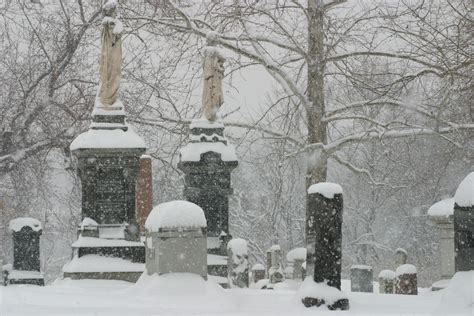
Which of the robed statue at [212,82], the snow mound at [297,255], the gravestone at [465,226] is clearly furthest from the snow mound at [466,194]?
the snow mound at [297,255]

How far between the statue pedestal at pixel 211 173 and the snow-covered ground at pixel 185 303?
398 centimetres

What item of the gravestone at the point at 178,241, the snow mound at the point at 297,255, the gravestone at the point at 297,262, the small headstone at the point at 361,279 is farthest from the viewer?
the small headstone at the point at 361,279

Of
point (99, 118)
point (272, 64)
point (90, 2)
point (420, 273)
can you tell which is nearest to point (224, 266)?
point (99, 118)

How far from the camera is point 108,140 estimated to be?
13.8 meters

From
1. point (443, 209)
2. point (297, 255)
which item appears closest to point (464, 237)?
point (443, 209)

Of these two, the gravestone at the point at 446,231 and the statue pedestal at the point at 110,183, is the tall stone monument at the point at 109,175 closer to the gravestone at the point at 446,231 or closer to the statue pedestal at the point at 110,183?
the statue pedestal at the point at 110,183

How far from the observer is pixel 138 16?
64.5 feet

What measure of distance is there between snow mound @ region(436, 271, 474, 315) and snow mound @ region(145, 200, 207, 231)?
3.17m

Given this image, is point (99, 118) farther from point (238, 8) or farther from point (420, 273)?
point (420, 273)

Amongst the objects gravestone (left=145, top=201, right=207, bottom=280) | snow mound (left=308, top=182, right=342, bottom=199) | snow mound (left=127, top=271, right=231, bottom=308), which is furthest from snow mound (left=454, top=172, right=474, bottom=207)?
gravestone (left=145, top=201, right=207, bottom=280)

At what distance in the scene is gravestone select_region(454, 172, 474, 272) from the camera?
8.73 meters

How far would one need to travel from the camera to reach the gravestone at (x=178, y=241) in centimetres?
992

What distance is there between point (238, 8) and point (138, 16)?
2725mm

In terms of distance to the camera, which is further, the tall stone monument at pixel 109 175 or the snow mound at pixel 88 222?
the snow mound at pixel 88 222
